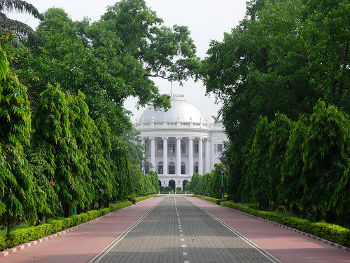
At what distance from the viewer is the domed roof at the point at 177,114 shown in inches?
5763

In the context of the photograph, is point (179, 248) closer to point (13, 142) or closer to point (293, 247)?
point (293, 247)

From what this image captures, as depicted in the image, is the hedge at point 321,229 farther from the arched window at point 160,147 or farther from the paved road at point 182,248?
the arched window at point 160,147

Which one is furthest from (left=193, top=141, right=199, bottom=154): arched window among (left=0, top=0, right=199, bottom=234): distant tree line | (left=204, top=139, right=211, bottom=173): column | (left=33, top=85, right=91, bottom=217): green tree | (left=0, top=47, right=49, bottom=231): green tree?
(left=0, top=47, right=49, bottom=231): green tree

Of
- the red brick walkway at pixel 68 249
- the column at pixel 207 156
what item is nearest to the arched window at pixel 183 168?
the column at pixel 207 156

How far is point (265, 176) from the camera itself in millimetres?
34750

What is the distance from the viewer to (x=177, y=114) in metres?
147

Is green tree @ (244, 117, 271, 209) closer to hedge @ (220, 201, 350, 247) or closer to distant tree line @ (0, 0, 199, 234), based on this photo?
hedge @ (220, 201, 350, 247)

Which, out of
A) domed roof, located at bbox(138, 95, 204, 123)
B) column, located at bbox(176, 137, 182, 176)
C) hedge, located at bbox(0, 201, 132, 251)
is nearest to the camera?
hedge, located at bbox(0, 201, 132, 251)

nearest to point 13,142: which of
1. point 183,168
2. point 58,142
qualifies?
point 58,142

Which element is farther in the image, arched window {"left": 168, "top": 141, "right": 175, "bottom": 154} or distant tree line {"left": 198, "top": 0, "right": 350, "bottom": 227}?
arched window {"left": 168, "top": 141, "right": 175, "bottom": 154}

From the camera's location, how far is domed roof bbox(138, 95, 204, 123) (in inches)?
5763

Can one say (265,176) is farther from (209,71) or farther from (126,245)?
(126,245)

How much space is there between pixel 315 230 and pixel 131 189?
1249 inches

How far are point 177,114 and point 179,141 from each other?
8.17m
